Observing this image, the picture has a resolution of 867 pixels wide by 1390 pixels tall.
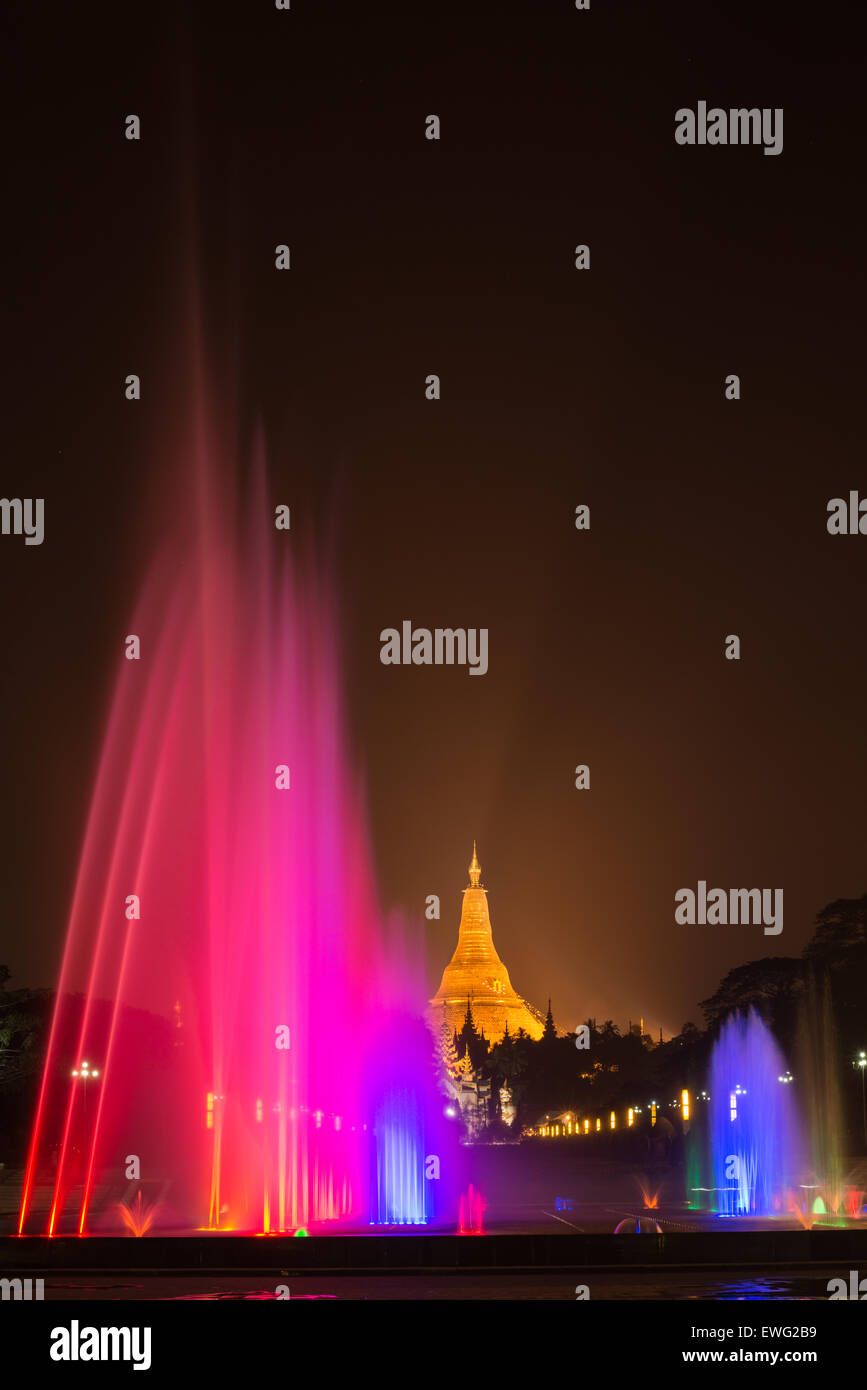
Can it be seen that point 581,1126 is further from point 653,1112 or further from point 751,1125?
point 751,1125

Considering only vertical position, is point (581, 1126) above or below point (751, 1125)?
below

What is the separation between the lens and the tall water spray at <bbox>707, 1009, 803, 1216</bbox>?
40.9 meters

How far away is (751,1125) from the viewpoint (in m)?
67.6

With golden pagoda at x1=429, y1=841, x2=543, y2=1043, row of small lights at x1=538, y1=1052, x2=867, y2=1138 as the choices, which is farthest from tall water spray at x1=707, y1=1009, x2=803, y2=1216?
golden pagoda at x1=429, y1=841, x2=543, y2=1043

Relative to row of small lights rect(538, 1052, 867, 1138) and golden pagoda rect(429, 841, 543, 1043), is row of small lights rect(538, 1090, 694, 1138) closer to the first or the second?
row of small lights rect(538, 1052, 867, 1138)

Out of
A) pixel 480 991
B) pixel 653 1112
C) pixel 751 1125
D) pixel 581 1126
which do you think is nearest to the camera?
pixel 751 1125

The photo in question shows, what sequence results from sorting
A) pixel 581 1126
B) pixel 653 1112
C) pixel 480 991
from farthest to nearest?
pixel 480 991 → pixel 581 1126 → pixel 653 1112

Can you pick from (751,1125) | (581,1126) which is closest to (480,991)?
(581,1126)

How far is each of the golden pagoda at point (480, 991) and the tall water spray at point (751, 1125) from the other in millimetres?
78479

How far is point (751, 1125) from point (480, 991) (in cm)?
11672

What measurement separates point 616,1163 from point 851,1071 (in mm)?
13450

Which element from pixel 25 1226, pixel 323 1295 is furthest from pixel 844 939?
pixel 323 1295

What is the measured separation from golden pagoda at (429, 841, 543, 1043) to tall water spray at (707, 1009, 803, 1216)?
78.5 metres
